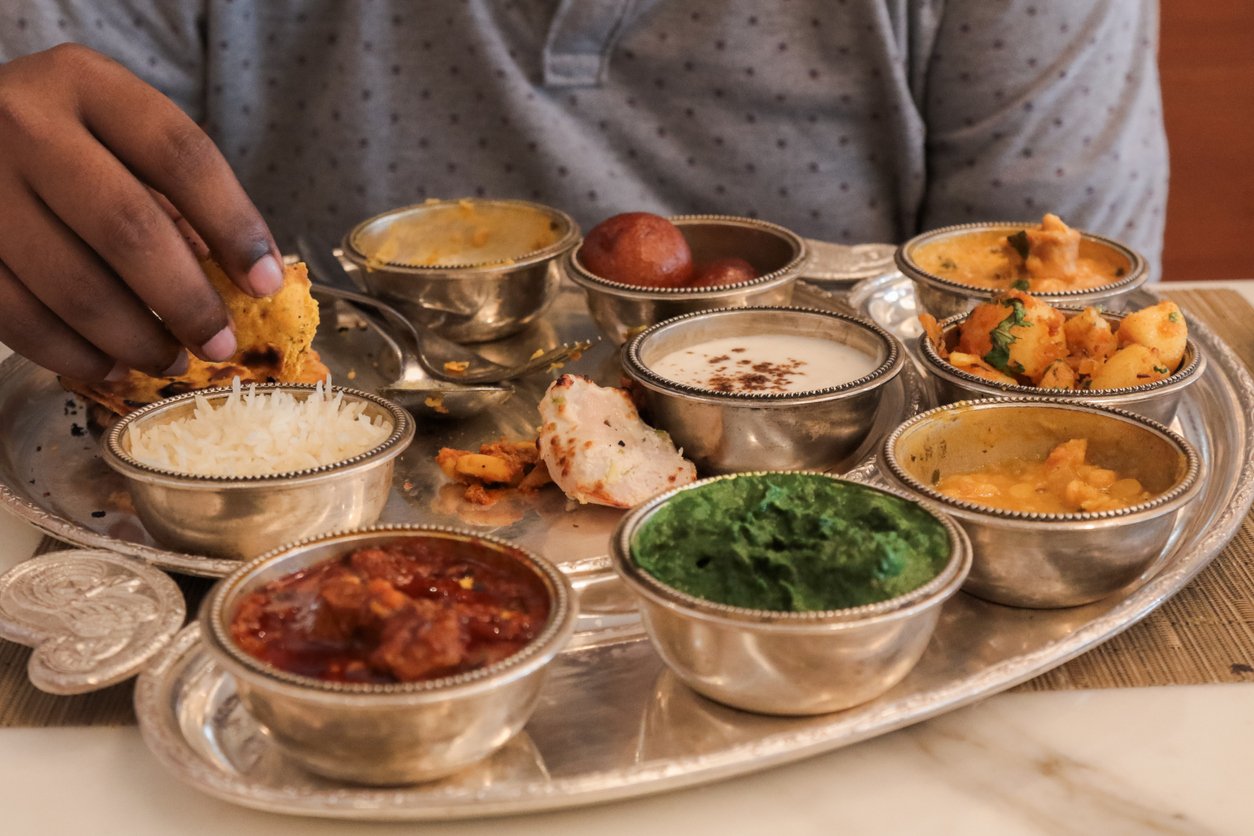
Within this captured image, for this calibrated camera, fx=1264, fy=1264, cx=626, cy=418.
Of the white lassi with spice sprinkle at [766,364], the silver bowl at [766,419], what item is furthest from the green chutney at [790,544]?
the white lassi with spice sprinkle at [766,364]

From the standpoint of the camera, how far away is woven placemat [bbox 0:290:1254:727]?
65.5 inches

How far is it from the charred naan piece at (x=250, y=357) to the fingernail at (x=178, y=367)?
2 cm

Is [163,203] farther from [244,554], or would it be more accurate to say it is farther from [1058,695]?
[1058,695]

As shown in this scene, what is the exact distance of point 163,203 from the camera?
85.9 inches

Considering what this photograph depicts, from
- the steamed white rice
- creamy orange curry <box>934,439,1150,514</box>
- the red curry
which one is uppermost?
the red curry

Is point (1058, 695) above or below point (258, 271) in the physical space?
below

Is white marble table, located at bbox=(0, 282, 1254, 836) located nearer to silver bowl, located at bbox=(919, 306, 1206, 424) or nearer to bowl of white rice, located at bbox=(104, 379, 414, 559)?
bowl of white rice, located at bbox=(104, 379, 414, 559)

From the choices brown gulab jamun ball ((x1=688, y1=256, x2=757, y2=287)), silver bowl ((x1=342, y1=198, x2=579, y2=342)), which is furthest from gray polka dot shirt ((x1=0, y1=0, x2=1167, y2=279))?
brown gulab jamun ball ((x1=688, y1=256, x2=757, y2=287))

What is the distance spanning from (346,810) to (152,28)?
109 inches

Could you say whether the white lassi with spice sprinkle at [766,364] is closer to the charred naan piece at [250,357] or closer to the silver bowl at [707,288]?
the silver bowl at [707,288]

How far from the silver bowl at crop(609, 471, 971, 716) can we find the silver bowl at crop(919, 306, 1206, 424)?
25.3 inches

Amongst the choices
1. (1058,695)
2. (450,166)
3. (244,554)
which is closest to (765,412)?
(1058,695)

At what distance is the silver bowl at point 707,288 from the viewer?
2.68 m

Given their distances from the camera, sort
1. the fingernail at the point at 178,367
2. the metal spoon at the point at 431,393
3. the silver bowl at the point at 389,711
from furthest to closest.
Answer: the metal spoon at the point at 431,393 → the fingernail at the point at 178,367 → the silver bowl at the point at 389,711
